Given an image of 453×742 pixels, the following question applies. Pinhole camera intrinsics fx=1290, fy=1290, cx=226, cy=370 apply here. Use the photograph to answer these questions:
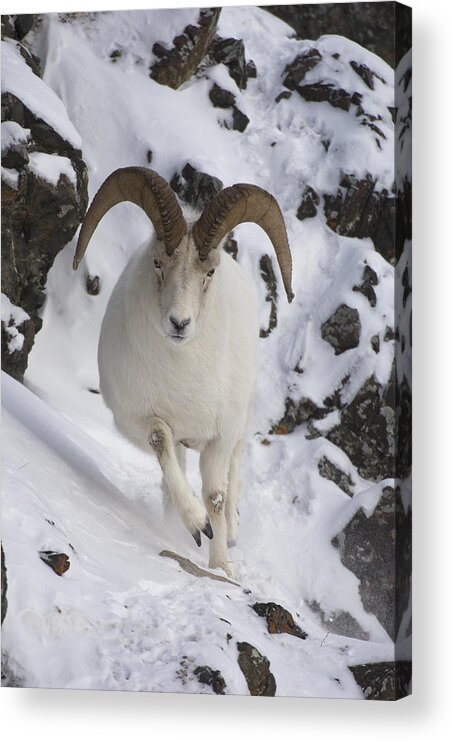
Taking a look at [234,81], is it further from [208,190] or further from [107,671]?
[107,671]

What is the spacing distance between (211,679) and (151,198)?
2345 millimetres

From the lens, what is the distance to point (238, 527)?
656 centimetres

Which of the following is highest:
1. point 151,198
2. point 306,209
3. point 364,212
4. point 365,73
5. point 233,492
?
point 365,73

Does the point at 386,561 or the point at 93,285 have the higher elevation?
the point at 93,285

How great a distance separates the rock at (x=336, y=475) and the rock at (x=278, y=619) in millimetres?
Answer: 655

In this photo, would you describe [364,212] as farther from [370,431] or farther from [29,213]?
[29,213]

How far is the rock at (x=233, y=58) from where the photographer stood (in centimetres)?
658

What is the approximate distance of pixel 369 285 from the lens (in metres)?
6.24

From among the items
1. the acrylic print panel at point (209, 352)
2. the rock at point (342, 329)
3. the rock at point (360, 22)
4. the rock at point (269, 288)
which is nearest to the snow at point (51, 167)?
the acrylic print panel at point (209, 352)

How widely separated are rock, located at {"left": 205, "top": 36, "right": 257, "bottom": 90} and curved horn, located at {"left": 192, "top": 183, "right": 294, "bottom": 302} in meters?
0.72

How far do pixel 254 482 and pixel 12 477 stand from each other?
48.9 inches

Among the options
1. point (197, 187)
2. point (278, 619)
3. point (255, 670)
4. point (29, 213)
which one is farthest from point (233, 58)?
point (255, 670)

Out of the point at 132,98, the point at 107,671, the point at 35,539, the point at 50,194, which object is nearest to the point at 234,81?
the point at 132,98

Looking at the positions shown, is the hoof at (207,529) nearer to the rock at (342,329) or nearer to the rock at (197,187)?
the rock at (342,329)
